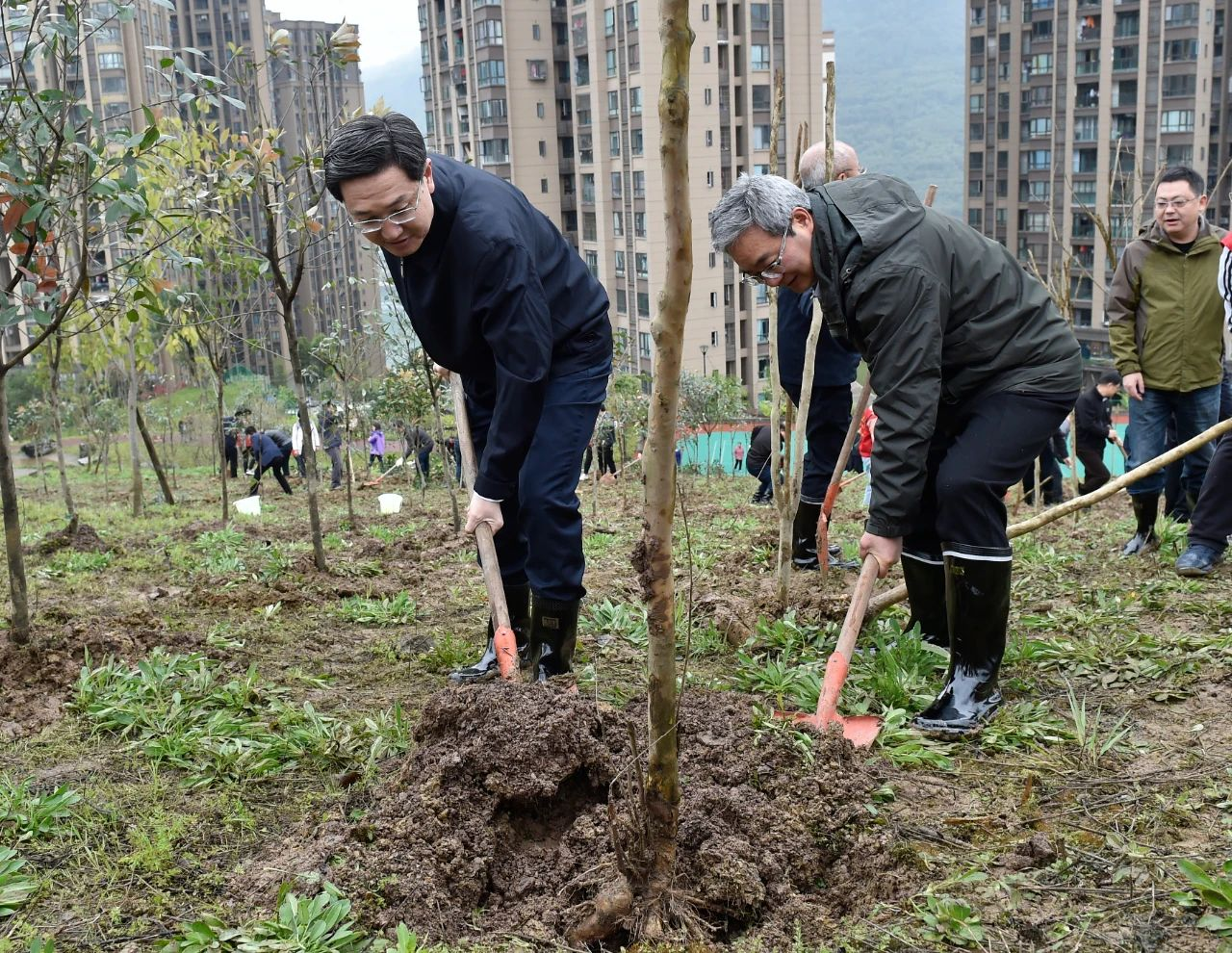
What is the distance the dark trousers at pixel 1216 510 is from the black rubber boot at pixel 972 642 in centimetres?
217

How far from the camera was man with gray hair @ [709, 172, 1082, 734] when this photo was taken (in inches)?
126

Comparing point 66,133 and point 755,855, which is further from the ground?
point 66,133

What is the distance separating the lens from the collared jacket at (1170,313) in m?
5.66

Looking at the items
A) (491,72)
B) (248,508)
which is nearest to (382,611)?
(248,508)

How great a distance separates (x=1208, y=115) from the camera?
47.3 metres

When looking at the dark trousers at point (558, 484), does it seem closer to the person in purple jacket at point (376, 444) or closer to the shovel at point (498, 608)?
the shovel at point (498, 608)

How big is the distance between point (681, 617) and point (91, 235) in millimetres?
3242

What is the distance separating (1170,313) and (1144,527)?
1.13 meters

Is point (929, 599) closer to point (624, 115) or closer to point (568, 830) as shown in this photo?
point (568, 830)

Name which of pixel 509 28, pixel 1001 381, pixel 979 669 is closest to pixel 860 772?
pixel 979 669

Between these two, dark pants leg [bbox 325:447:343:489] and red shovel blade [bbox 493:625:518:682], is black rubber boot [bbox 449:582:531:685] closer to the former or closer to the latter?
red shovel blade [bbox 493:625:518:682]

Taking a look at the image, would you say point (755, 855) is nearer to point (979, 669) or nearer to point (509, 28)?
point (979, 669)

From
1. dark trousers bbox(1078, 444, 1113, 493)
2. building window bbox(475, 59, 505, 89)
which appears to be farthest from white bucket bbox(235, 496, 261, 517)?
building window bbox(475, 59, 505, 89)

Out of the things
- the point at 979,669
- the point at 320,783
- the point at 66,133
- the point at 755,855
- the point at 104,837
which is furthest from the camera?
the point at 66,133
